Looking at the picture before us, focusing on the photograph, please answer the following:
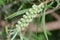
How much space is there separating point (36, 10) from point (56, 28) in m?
0.50

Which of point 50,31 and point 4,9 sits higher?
point 4,9

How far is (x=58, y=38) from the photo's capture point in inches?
45.0

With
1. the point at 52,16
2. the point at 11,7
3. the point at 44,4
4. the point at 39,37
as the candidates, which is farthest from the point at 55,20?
the point at 44,4

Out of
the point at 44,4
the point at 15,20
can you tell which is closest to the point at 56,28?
the point at 15,20

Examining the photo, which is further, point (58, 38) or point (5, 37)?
point (58, 38)

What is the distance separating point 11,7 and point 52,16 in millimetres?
297

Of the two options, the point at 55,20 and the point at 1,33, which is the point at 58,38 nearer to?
the point at 55,20

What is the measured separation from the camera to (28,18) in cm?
61

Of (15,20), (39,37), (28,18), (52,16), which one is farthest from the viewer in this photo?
(52,16)

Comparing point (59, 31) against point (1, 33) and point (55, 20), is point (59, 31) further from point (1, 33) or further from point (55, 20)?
point (1, 33)

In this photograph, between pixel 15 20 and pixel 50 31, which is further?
pixel 50 31

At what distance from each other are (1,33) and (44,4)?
38cm

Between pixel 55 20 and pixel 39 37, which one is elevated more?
pixel 55 20

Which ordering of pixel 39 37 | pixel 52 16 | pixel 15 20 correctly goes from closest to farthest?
pixel 15 20 < pixel 39 37 < pixel 52 16
